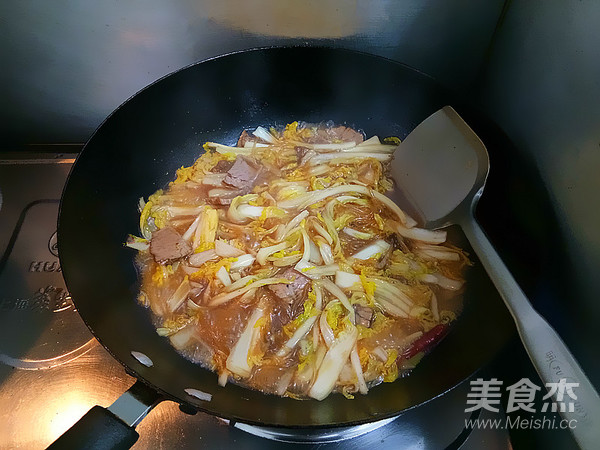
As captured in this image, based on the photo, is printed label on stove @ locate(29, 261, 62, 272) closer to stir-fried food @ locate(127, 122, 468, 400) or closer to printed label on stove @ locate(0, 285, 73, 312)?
printed label on stove @ locate(0, 285, 73, 312)

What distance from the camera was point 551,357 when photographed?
3.48ft

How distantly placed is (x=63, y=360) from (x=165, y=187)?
2.61ft

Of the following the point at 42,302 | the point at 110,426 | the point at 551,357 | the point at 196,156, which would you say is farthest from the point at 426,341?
the point at 42,302

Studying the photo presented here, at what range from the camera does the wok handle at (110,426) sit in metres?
1.02

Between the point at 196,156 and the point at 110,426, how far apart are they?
127 cm

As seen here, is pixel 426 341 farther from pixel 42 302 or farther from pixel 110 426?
pixel 42 302

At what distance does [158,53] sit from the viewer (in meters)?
1.85

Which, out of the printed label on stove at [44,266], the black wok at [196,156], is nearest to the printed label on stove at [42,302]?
the printed label on stove at [44,266]

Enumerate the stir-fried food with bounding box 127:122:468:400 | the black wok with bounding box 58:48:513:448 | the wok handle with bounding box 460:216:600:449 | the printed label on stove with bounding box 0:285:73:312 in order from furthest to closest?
the printed label on stove with bounding box 0:285:73:312 → the stir-fried food with bounding box 127:122:468:400 → the black wok with bounding box 58:48:513:448 → the wok handle with bounding box 460:216:600:449

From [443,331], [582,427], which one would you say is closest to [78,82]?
[443,331]

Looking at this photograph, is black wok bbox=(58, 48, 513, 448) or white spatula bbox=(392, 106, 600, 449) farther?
black wok bbox=(58, 48, 513, 448)

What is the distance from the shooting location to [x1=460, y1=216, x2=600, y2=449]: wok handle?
0.95 m

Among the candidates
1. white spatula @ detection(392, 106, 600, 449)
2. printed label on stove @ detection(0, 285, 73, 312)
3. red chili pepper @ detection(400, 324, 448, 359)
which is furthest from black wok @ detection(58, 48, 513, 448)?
printed label on stove @ detection(0, 285, 73, 312)

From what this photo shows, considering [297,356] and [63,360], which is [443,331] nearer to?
[297,356]
